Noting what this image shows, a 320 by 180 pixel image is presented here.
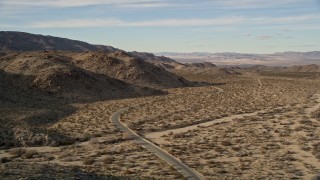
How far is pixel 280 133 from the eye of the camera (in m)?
27.6

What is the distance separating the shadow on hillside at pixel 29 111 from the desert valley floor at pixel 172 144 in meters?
0.12

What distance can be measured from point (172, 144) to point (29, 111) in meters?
16.7

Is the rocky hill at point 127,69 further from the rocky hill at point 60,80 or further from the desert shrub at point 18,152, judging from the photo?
the desert shrub at point 18,152

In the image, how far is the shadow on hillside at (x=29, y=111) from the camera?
2434cm

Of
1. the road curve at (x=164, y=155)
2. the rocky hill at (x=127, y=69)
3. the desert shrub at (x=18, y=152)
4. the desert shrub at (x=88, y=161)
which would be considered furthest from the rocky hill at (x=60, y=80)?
the desert shrub at (x=88, y=161)

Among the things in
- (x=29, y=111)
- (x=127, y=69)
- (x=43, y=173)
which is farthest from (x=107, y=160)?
(x=127, y=69)

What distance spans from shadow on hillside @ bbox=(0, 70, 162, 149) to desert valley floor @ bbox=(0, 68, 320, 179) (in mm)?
119

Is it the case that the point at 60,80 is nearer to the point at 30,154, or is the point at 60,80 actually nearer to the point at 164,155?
the point at 30,154

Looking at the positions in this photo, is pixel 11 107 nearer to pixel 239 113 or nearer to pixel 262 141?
pixel 239 113

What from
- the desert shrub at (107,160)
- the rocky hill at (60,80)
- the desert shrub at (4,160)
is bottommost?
the desert shrub at (107,160)

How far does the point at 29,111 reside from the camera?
3631 cm

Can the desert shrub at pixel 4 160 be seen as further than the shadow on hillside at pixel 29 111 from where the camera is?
No

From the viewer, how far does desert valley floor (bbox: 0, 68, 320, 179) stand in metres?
17.5

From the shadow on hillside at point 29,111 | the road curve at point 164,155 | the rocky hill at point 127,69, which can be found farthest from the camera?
the rocky hill at point 127,69
